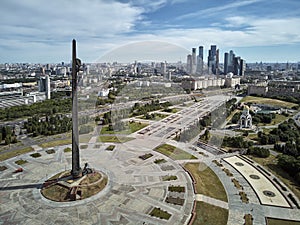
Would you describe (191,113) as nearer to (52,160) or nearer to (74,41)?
(52,160)

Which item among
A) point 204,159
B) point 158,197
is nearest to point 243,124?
point 204,159

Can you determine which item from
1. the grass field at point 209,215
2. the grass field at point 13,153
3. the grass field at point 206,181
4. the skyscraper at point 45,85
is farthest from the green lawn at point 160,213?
the skyscraper at point 45,85

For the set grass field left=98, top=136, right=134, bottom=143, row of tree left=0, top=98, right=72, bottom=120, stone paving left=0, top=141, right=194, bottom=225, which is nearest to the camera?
stone paving left=0, top=141, right=194, bottom=225

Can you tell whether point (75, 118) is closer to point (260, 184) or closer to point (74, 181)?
point (74, 181)

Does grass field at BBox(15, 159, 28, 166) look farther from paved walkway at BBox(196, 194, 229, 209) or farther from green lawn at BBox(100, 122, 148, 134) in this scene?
paved walkway at BBox(196, 194, 229, 209)

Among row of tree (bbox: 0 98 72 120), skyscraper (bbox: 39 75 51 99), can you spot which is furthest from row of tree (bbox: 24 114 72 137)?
skyscraper (bbox: 39 75 51 99)

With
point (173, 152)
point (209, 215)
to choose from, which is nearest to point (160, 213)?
point (209, 215)
